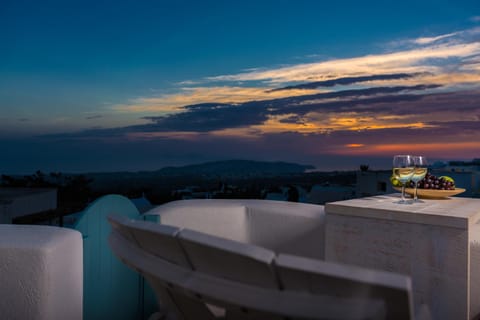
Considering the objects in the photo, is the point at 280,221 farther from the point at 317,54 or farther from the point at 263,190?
the point at 317,54

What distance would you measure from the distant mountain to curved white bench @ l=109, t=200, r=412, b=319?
23.9 ft

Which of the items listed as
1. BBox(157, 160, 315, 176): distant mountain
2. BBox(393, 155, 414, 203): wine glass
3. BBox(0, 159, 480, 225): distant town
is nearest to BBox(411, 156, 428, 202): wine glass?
BBox(393, 155, 414, 203): wine glass

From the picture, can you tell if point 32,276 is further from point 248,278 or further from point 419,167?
point 419,167

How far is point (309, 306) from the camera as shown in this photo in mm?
646

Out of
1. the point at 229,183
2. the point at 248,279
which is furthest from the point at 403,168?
the point at 229,183

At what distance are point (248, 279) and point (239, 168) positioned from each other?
837 centimetres

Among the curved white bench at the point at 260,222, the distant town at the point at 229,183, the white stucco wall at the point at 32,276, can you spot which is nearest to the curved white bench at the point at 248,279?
the white stucco wall at the point at 32,276

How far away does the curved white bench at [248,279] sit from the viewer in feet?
1.96

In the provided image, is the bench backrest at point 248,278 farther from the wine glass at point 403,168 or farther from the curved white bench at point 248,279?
the wine glass at point 403,168

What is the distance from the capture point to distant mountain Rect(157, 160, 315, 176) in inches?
338

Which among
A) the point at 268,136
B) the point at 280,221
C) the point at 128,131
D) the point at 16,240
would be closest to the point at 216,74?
the point at 268,136

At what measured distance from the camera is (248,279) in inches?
27.6

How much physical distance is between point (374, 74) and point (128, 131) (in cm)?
659

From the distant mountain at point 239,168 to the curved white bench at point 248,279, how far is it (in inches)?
287
